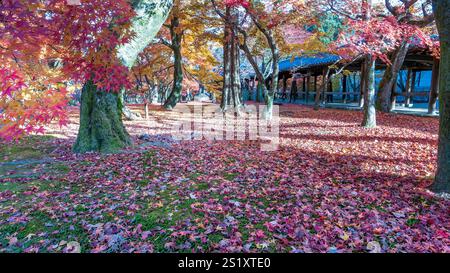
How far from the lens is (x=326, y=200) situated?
13.2ft

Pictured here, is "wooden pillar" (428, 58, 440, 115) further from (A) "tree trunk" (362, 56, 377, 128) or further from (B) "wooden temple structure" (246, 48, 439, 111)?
(A) "tree trunk" (362, 56, 377, 128)

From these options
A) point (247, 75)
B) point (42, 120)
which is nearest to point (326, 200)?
point (42, 120)

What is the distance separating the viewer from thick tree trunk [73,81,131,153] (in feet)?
21.5

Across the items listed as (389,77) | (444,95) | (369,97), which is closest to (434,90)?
(389,77)

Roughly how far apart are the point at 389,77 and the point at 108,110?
12684mm

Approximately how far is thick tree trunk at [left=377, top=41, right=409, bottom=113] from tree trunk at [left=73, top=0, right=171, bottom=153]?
1092 cm

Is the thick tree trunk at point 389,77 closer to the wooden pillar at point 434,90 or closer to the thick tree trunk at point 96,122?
the wooden pillar at point 434,90

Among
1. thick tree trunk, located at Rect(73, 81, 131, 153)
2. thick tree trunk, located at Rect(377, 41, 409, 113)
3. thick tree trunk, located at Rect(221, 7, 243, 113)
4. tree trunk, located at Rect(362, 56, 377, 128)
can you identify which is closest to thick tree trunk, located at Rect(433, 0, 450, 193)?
tree trunk, located at Rect(362, 56, 377, 128)

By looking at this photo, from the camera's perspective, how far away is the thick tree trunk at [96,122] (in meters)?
6.54

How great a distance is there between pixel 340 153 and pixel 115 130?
565 centimetres

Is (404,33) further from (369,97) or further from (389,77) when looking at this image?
(389,77)

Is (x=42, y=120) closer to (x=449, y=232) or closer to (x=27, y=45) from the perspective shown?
(x=27, y=45)

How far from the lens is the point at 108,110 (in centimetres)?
673
